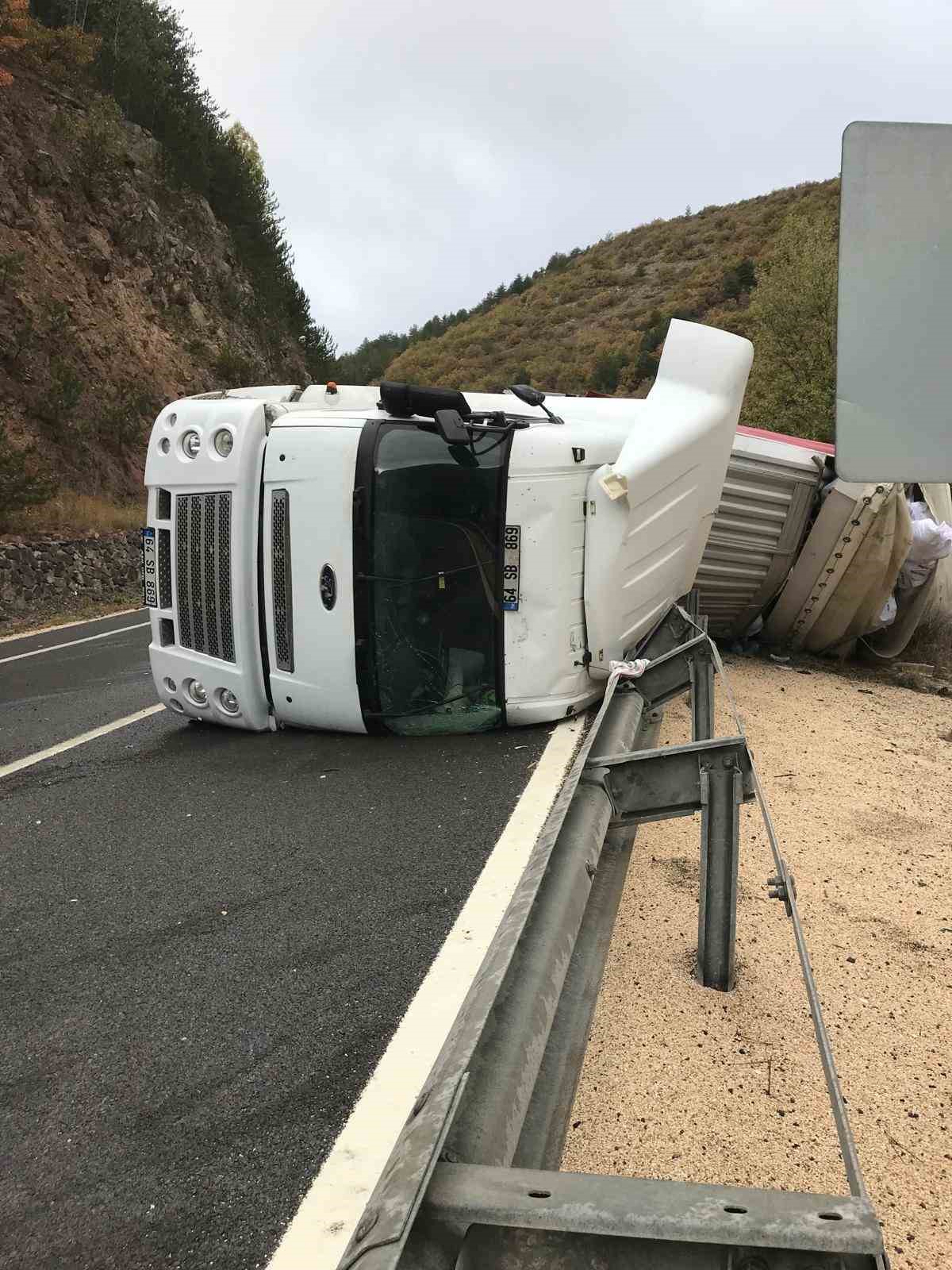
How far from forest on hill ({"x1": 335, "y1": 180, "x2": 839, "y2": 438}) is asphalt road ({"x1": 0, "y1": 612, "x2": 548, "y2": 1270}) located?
30798 mm

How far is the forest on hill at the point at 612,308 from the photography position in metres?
52.3

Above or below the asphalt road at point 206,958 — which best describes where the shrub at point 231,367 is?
above

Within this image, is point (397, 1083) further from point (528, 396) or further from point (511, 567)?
point (528, 396)

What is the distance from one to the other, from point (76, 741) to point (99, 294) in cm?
2062

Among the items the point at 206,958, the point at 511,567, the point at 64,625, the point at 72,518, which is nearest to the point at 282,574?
the point at 511,567

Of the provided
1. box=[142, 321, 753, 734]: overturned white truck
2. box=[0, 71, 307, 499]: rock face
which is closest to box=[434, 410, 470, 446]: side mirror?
box=[142, 321, 753, 734]: overturned white truck

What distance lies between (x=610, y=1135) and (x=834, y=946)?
1356 millimetres

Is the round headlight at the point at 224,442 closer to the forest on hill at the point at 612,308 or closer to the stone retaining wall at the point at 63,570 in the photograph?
the stone retaining wall at the point at 63,570

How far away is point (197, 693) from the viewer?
17.6 feet

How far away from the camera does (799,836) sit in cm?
439

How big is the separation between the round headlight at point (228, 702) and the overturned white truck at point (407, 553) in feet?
0.04

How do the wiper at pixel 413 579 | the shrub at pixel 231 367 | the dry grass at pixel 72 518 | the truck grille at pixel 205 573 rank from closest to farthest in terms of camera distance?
1. the wiper at pixel 413 579
2. the truck grille at pixel 205 573
3. the dry grass at pixel 72 518
4. the shrub at pixel 231 367

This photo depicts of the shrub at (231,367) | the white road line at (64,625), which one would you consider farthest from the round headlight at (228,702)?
the shrub at (231,367)

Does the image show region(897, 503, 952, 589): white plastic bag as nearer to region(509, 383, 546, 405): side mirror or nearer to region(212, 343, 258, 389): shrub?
region(509, 383, 546, 405): side mirror
